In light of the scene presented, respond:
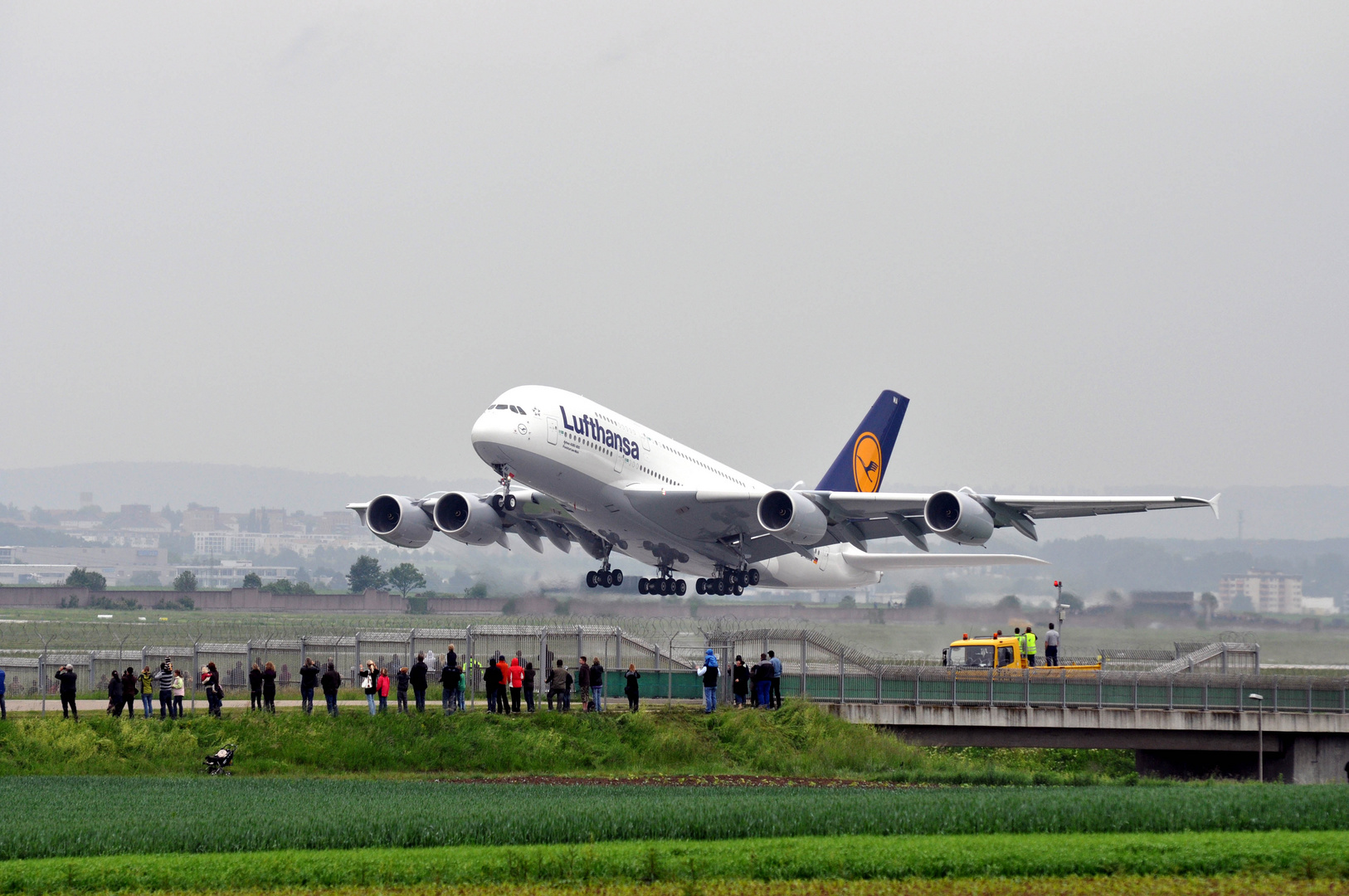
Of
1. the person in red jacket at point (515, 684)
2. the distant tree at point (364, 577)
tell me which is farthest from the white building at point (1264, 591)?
the distant tree at point (364, 577)

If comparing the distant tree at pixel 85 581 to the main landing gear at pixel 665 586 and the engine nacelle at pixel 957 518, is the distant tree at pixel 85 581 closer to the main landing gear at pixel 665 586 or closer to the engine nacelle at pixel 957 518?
the main landing gear at pixel 665 586

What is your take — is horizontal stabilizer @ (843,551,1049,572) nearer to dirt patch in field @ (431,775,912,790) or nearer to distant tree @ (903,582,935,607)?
distant tree @ (903,582,935,607)

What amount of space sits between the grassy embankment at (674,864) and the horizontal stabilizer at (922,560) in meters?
35.8

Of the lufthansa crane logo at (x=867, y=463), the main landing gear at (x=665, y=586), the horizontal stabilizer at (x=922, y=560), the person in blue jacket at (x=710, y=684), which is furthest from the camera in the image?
the horizontal stabilizer at (x=922, y=560)

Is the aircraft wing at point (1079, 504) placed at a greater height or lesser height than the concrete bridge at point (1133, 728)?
greater

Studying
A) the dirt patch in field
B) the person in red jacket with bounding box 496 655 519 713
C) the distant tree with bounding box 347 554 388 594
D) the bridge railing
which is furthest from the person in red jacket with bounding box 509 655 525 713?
the distant tree with bounding box 347 554 388 594

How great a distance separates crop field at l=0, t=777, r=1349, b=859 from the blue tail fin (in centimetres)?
2923

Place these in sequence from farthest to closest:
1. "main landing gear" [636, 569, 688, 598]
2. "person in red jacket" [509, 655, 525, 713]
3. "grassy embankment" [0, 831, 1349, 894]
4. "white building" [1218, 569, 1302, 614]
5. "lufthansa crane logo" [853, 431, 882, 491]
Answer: "white building" [1218, 569, 1302, 614]
"lufthansa crane logo" [853, 431, 882, 491]
"main landing gear" [636, 569, 688, 598]
"person in red jacket" [509, 655, 525, 713]
"grassy embankment" [0, 831, 1349, 894]

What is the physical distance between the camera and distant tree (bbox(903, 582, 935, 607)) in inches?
2400

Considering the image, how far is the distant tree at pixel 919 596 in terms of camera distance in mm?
60969

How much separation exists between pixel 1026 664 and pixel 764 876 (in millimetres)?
28441

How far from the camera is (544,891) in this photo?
1504 cm

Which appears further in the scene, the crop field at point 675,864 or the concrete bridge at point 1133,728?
the concrete bridge at point 1133,728

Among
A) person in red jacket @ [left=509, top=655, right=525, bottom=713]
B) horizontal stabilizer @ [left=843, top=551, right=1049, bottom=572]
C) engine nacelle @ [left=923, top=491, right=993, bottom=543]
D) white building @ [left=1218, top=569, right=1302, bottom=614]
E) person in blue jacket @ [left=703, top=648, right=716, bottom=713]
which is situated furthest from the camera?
white building @ [left=1218, top=569, right=1302, bottom=614]
